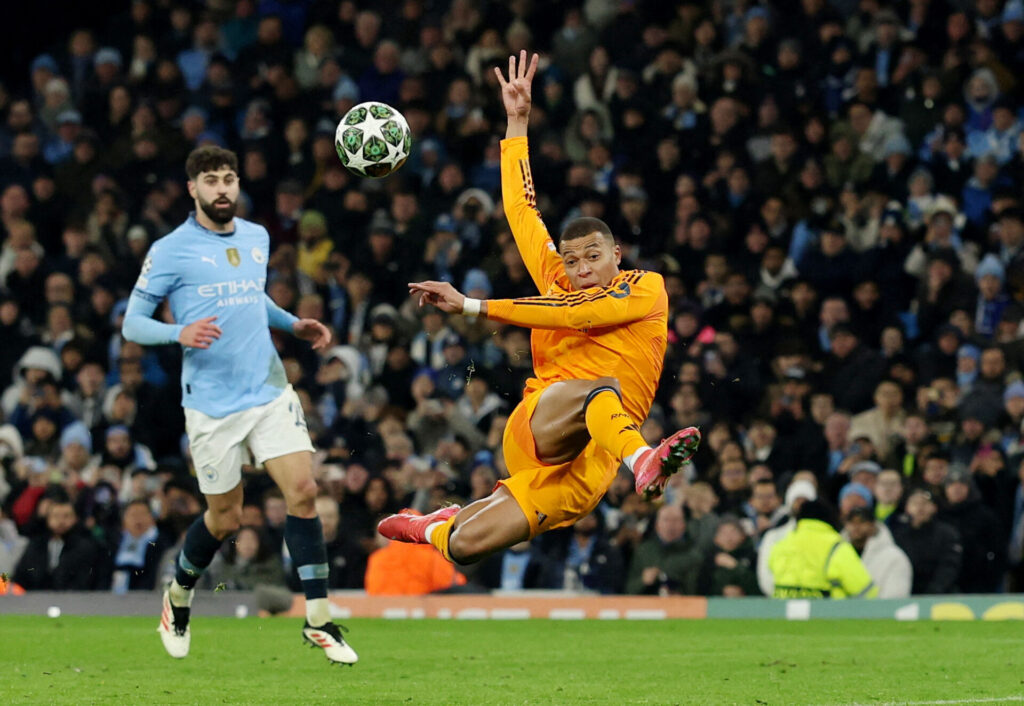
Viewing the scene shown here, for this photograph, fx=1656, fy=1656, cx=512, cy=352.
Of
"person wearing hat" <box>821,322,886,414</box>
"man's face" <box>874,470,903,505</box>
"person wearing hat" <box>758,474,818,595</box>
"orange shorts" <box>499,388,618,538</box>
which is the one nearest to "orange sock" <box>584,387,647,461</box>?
"orange shorts" <box>499,388,618,538</box>

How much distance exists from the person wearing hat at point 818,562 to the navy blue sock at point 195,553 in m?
5.08

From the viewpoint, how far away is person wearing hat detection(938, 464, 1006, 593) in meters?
12.5

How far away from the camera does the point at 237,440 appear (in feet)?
28.7

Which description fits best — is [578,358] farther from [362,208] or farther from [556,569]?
[362,208]

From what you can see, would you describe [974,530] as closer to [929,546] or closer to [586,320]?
[929,546]

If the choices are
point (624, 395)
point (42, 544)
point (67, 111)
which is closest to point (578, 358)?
point (624, 395)

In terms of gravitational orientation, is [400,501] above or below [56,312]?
below

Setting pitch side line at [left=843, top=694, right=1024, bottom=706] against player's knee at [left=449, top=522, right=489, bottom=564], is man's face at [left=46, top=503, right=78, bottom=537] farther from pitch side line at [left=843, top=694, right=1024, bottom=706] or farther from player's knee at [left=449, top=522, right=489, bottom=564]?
pitch side line at [left=843, top=694, right=1024, bottom=706]

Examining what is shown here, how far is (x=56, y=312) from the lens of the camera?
16484mm

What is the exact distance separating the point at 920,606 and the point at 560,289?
5.29m

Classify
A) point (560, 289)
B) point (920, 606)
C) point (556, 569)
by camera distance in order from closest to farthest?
point (560, 289) → point (920, 606) → point (556, 569)

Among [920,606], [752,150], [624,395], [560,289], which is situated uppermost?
[752,150]

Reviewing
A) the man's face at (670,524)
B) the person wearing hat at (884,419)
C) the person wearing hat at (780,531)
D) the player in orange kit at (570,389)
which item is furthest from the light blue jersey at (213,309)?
the person wearing hat at (884,419)

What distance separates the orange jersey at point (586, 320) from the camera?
7.64 meters
